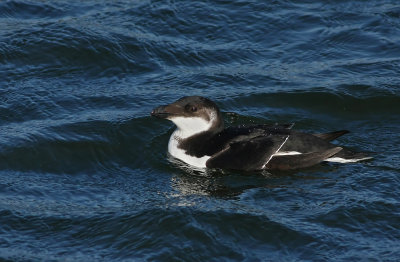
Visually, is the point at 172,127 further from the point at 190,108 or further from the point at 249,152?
the point at 249,152

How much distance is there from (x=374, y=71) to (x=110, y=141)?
4521 mm

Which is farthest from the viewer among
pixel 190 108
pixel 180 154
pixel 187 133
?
pixel 187 133

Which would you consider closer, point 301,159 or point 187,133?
point 301,159

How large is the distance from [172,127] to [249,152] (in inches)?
74.9

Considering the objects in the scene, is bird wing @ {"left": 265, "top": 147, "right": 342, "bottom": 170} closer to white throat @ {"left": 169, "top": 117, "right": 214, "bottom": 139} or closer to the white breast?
the white breast

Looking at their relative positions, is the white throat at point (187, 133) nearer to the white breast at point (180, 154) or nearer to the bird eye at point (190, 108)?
the white breast at point (180, 154)

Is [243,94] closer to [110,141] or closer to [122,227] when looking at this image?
[110,141]

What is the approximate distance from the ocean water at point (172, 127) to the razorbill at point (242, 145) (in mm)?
157

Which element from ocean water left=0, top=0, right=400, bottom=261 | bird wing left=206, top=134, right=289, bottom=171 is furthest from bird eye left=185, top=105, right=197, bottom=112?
ocean water left=0, top=0, right=400, bottom=261

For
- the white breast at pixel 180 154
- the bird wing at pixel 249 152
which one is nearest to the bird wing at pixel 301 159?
the bird wing at pixel 249 152

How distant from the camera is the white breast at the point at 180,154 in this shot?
34.7 ft

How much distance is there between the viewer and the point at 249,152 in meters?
10.3

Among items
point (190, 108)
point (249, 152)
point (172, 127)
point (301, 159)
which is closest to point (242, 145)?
point (249, 152)

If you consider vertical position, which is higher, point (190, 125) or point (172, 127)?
point (190, 125)
